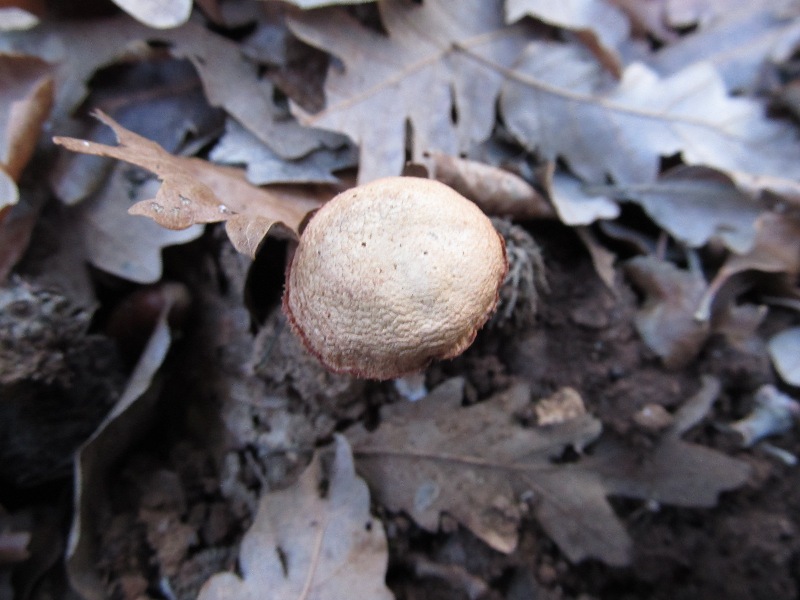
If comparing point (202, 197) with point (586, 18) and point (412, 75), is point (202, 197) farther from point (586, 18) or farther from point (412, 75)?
point (586, 18)

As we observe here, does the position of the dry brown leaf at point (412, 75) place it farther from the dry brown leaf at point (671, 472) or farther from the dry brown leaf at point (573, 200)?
the dry brown leaf at point (671, 472)

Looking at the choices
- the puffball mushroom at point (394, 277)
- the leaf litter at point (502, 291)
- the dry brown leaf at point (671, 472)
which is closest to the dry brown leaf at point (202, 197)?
the leaf litter at point (502, 291)

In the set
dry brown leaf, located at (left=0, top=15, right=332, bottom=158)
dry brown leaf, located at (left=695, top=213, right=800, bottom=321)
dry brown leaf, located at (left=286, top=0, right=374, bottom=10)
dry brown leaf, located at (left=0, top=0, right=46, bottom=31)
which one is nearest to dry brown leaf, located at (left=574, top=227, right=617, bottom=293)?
dry brown leaf, located at (left=695, top=213, right=800, bottom=321)

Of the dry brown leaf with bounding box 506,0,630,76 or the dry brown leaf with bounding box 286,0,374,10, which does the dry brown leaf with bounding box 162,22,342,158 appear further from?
the dry brown leaf with bounding box 506,0,630,76

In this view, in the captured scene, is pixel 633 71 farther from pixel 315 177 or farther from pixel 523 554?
pixel 523 554

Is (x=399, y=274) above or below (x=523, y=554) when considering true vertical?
above

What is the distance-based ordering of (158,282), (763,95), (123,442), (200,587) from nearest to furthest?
(200,587), (123,442), (158,282), (763,95)

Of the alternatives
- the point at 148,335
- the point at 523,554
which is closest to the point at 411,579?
the point at 523,554
